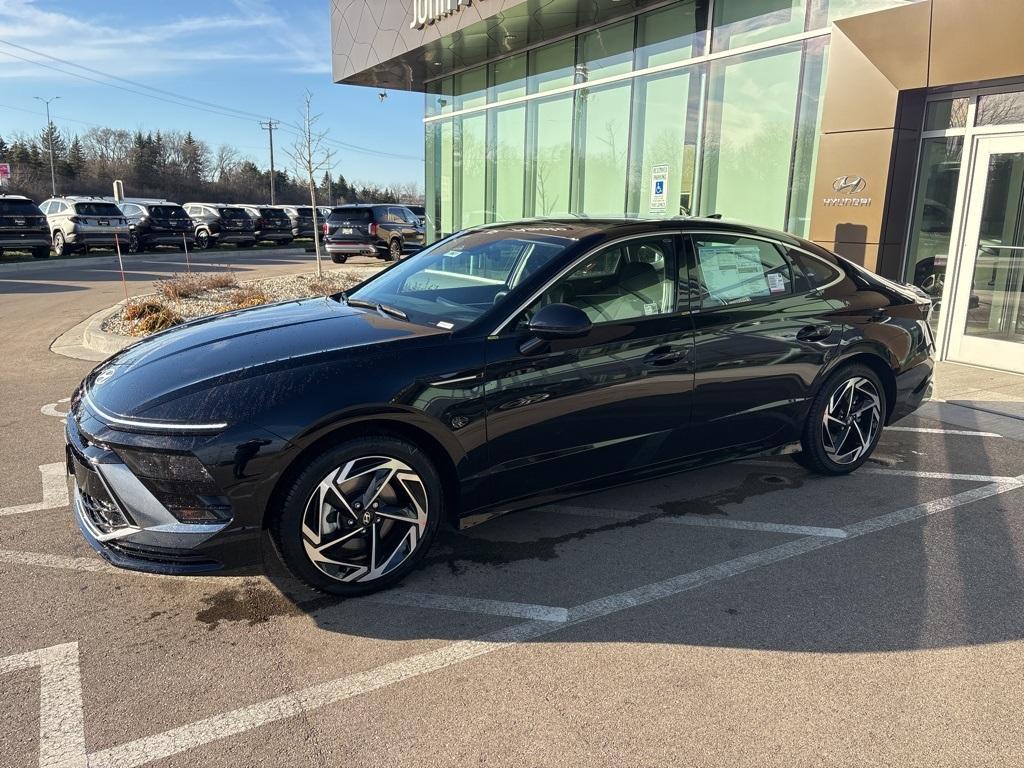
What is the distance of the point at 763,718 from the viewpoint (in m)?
2.62

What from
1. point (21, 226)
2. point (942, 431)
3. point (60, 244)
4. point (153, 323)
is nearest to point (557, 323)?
point (942, 431)

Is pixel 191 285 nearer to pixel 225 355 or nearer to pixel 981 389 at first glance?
pixel 225 355

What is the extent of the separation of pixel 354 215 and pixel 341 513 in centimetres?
1953

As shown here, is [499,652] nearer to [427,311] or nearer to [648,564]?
[648,564]

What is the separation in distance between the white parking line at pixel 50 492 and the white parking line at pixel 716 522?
112 inches

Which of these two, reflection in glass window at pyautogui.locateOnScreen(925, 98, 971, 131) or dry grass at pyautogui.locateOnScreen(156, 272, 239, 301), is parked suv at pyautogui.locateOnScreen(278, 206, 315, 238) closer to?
dry grass at pyautogui.locateOnScreen(156, 272, 239, 301)

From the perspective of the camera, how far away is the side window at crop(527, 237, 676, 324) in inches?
152

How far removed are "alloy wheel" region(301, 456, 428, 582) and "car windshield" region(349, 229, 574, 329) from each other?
0.81 m

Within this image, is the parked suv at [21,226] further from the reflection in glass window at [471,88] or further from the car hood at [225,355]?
the car hood at [225,355]

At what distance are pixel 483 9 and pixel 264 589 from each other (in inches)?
449

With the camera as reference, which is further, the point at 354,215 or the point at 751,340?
the point at 354,215

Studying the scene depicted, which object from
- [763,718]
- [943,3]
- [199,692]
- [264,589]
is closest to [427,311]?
[264,589]

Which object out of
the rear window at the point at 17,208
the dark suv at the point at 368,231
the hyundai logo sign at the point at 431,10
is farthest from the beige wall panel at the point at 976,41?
the rear window at the point at 17,208

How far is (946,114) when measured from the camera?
8461mm
